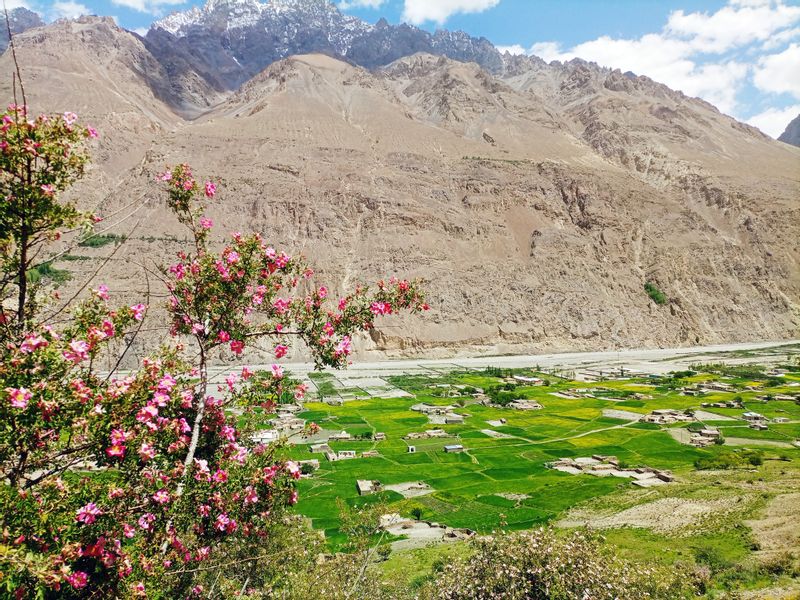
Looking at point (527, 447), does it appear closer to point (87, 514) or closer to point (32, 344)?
point (87, 514)

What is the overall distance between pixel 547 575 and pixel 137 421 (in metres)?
9.46

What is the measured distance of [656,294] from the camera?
101750 mm

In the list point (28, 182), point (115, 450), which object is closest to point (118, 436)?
point (115, 450)

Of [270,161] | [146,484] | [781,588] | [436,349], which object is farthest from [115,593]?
[270,161]

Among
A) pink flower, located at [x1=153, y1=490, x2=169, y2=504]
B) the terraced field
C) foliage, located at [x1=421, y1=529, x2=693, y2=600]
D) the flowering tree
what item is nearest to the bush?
the terraced field

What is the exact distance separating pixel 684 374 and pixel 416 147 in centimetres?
8406

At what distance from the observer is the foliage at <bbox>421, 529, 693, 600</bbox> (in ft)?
33.4

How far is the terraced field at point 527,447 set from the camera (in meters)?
27.7

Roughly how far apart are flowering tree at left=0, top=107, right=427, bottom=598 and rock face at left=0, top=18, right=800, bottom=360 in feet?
248

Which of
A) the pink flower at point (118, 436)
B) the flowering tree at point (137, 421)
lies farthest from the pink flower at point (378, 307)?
the pink flower at point (118, 436)

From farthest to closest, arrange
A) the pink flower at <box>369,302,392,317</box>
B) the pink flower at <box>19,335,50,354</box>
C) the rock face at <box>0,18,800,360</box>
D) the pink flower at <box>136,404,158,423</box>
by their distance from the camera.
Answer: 1. the rock face at <box>0,18,800,360</box>
2. the pink flower at <box>369,302,392,317</box>
3. the pink flower at <box>136,404,158,423</box>
4. the pink flower at <box>19,335,50,354</box>

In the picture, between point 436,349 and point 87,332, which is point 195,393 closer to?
point 87,332

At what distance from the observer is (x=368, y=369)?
263 feet

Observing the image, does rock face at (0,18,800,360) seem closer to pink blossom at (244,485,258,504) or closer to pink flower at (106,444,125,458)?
pink blossom at (244,485,258,504)
